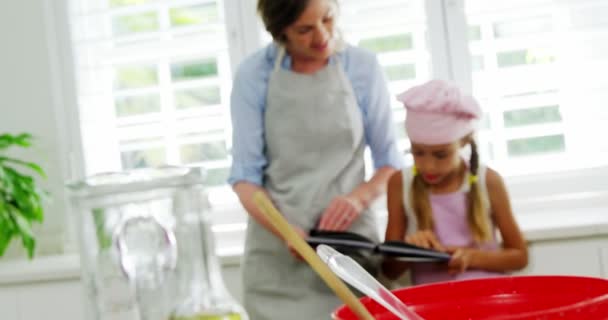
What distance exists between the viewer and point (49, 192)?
9.90 feet

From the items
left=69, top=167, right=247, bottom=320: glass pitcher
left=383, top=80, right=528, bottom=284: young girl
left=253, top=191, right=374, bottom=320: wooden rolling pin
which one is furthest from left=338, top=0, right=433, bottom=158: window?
left=253, top=191, right=374, bottom=320: wooden rolling pin

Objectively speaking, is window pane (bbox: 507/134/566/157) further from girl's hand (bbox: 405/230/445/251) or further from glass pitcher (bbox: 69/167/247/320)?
glass pitcher (bbox: 69/167/247/320)

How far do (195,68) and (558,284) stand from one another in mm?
2395

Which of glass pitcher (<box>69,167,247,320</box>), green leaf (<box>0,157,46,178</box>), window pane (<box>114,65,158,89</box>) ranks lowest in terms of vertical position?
green leaf (<box>0,157,46,178</box>)

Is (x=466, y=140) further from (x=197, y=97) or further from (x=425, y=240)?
(x=197, y=97)

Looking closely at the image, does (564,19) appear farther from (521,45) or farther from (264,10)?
(264,10)

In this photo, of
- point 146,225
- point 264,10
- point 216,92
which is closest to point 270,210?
point 146,225

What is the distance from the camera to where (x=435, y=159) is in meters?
1.68

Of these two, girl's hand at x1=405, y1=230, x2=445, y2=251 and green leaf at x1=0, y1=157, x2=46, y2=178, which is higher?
green leaf at x1=0, y1=157, x2=46, y2=178

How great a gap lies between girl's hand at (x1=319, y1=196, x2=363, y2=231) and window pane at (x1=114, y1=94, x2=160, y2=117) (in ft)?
4.67

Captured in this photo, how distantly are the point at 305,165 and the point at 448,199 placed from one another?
282 mm

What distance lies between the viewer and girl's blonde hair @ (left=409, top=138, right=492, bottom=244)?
1676 mm

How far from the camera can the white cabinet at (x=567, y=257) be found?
2221 mm

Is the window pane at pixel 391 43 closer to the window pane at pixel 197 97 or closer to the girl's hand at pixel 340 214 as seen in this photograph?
the window pane at pixel 197 97
